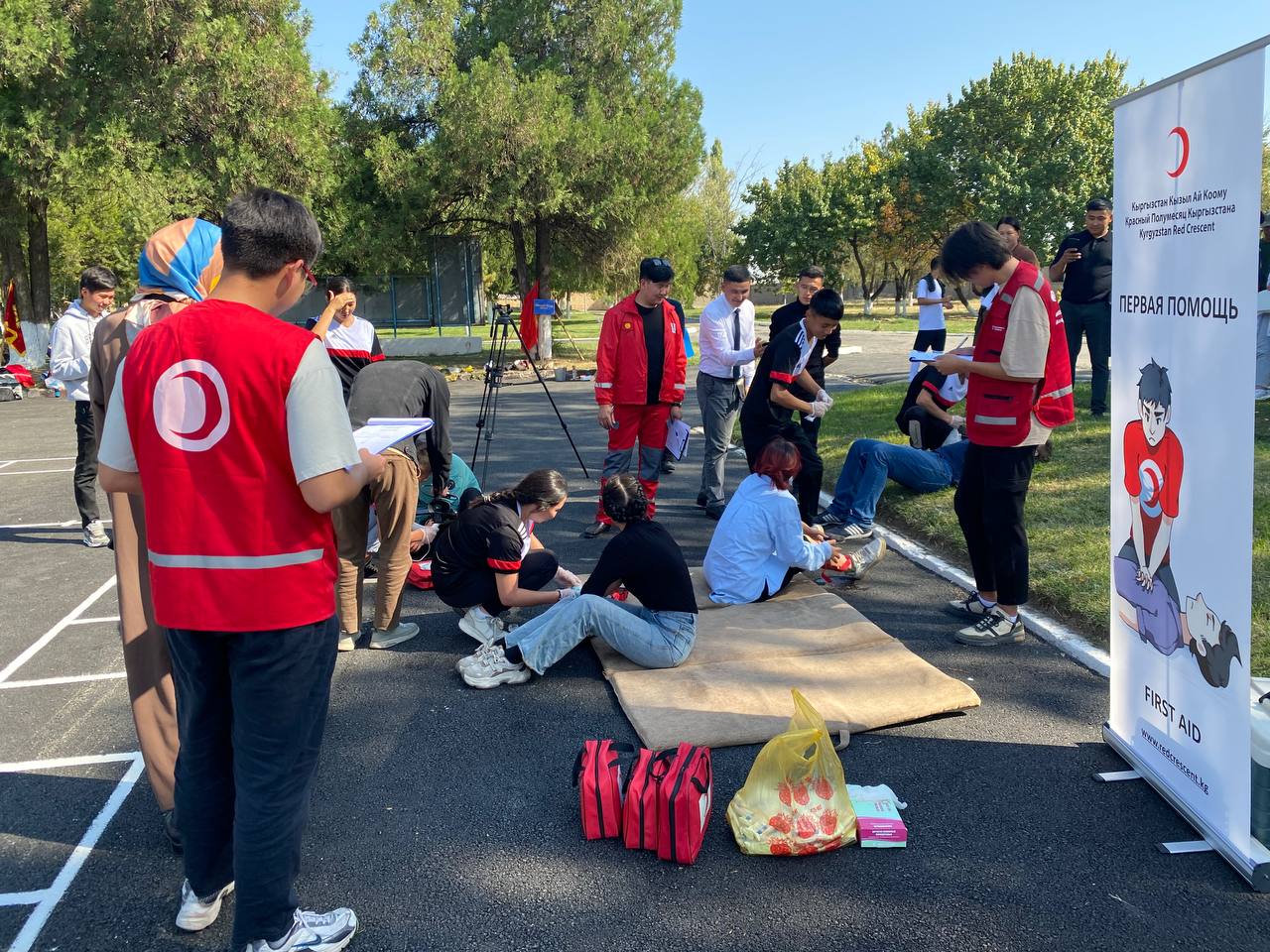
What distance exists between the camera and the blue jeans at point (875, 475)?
275 inches

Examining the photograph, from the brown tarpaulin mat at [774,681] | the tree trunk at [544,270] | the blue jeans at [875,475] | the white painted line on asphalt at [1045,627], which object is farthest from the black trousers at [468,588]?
the tree trunk at [544,270]

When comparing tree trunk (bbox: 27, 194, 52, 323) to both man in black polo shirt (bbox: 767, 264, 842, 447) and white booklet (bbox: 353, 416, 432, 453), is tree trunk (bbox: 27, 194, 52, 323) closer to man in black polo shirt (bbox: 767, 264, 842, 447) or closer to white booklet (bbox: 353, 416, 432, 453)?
man in black polo shirt (bbox: 767, 264, 842, 447)

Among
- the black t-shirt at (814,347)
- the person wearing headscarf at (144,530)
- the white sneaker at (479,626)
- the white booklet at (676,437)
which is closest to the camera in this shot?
the person wearing headscarf at (144,530)

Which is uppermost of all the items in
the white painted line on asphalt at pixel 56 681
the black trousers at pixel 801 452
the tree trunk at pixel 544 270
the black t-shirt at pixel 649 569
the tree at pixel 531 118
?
the tree at pixel 531 118

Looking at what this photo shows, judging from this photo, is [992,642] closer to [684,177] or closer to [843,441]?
[843,441]

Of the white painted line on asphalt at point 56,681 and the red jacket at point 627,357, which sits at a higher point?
the red jacket at point 627,357

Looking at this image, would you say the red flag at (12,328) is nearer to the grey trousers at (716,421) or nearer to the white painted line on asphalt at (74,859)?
the grey trousers at (716,421)

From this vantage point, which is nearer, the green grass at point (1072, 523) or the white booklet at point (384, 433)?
the white booklet at point (384, 433)

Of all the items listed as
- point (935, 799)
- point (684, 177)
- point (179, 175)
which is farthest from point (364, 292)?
point (935, 799)

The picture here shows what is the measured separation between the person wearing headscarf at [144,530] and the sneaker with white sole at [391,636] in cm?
183

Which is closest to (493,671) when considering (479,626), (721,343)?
(479,626)

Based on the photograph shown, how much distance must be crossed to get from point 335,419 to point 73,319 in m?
5.84

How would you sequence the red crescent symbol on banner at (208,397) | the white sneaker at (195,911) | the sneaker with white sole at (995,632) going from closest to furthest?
1. the red crescent symbol on banner at (208,397)
2. the white sneaker at (195,911)
3. the sneaker with white sole at (995,632)

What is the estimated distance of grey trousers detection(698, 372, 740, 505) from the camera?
7480mm
